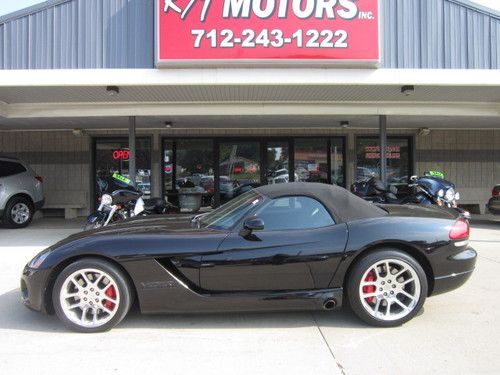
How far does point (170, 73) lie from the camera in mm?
8016

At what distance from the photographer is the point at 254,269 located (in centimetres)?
413

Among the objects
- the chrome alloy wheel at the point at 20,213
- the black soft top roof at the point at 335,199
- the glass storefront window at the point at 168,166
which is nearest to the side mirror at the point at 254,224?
the black soft top roof at the point at 335,199

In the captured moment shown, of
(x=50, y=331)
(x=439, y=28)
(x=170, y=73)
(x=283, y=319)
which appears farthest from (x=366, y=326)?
(x=439, y=28)

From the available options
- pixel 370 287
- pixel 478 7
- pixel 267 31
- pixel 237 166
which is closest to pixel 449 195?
pixel 478 7

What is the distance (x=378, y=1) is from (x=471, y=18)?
6.18 ft

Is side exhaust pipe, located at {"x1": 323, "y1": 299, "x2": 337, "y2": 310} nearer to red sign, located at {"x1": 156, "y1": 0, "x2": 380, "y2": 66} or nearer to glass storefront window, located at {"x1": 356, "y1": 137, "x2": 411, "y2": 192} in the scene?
red sign, located at {"x1": 156, "y1": 0, "x2": 380, "y2": 66}

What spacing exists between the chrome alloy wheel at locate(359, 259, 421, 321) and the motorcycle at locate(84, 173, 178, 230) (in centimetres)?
492

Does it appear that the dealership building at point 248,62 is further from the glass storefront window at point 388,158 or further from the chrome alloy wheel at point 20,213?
the chrome alloy wheel at point 20,213

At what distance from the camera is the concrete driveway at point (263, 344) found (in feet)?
11.4

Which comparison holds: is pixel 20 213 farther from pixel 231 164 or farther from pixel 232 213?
pixel 232 213

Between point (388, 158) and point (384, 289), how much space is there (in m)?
11.2

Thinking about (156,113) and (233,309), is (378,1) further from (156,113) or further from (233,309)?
(233,309)

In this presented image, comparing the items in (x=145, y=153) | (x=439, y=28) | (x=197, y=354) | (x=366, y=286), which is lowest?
(x=197, y=354)

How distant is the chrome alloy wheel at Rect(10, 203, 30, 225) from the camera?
443 inches
